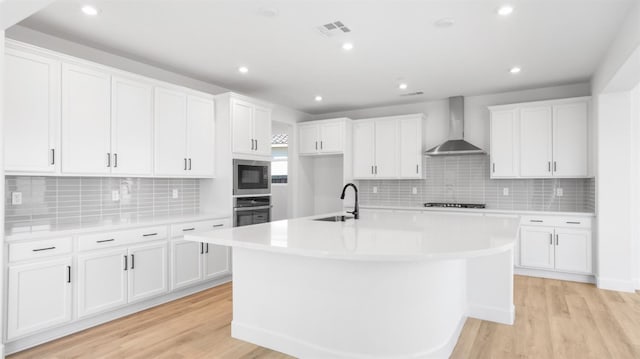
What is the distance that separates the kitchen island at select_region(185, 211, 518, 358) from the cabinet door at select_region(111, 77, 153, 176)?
5.46ft

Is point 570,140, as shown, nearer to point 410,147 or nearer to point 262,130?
point 410,147

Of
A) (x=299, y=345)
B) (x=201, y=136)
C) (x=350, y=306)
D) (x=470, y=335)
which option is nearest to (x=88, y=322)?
(x=299, y=345)

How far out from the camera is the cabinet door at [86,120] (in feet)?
10.3

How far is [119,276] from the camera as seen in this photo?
130 inches

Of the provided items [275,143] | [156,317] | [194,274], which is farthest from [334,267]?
[275,143]

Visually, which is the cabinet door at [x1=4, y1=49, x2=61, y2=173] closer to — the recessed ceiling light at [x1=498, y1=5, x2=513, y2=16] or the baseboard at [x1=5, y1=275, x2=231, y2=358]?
the baseboard at [x1=5, y1=275, x2=231, y2=358]

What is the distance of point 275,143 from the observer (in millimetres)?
7977

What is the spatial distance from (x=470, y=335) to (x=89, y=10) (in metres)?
3.90

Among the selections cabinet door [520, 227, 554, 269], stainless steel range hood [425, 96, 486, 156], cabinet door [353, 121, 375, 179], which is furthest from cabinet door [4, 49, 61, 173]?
cabinet door [520, 227, 554, 269]

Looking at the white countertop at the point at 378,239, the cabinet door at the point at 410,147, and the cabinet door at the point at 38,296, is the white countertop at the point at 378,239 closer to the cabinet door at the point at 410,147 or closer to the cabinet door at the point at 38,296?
the cabinet door at the point at 38,296

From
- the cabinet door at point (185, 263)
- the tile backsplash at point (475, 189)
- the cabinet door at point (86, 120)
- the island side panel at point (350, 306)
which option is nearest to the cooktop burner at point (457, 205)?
the tile backsplash at point (475, 189)

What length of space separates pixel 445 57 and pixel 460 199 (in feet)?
8.62

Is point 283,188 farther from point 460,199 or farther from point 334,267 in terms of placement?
point 334,267

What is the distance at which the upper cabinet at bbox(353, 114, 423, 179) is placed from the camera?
5797mm
